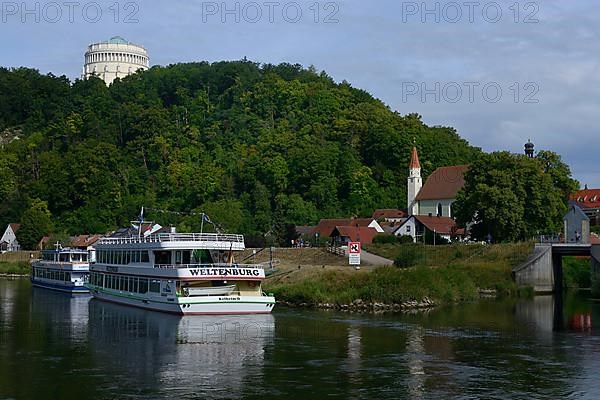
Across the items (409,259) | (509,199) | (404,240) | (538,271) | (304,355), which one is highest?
(509,199)

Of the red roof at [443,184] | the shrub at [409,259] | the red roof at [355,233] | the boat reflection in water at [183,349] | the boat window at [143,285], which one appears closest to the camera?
the boat reflection in water at [183,349]

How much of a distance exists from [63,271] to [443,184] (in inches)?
2229

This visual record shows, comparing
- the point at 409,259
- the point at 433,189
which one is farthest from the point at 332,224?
the point at 409,259

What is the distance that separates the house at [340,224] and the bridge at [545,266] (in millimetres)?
31039

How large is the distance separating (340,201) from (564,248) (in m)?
50.0

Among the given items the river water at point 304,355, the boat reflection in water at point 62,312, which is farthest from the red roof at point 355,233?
the river water at point 304,355

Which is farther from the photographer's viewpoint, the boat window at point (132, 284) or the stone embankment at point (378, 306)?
the boat window at point (132, 284)

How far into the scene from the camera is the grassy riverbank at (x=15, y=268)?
312 ft

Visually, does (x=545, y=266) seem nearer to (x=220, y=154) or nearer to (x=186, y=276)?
(x=186, y=276)

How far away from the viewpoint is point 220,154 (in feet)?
409

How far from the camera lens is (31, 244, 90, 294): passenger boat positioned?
66.9m

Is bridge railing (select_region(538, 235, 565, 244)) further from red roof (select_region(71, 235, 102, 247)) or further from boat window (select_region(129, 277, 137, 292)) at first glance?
red roof (select_region(71, 235, 102, 247))

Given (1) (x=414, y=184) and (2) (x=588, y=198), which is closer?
(1) (x=414, y=184)

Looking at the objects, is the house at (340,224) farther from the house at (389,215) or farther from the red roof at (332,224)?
the house at (389,215)
